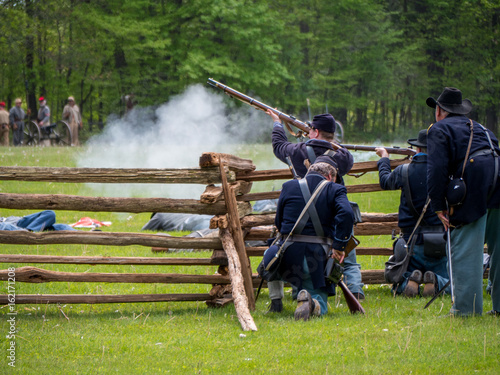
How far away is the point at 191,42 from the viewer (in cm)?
3525

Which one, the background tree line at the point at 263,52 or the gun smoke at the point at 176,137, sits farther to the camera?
the background tree line at the point at 263,52

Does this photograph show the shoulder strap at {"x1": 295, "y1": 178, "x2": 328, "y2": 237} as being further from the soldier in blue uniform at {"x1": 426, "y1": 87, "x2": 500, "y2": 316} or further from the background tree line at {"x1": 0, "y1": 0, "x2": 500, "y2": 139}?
the background tree line at {"x1": 0, "y1": 0, "x2": 500, "y2": 139}

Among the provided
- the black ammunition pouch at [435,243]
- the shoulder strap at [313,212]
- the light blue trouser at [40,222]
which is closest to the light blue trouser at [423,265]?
the black ammunition pouch at [435,243]

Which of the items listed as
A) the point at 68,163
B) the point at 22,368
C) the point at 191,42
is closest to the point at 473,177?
the point at 22,368

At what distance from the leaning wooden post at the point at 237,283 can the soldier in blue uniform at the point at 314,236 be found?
18.2 inches

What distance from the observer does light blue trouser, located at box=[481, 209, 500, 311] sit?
5949 millimetres

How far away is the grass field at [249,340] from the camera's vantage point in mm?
4785

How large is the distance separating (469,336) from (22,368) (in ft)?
11.9

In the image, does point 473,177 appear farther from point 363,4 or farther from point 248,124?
point 363,4

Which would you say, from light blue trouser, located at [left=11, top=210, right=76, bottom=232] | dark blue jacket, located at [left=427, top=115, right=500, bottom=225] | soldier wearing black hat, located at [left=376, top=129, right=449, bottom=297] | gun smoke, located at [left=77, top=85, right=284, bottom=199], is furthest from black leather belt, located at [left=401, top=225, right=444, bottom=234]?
gun smoke, located at [left=77, top=85, right=284, bottom=199]

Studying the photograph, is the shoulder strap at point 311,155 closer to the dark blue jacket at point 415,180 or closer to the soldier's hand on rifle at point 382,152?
the dark blue jacket at point 415,180

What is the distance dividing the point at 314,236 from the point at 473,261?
4.94 feet

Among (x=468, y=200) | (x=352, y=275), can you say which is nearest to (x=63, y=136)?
(x=352, y=275)

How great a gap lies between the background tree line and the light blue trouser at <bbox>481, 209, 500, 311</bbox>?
2439 centimetres
